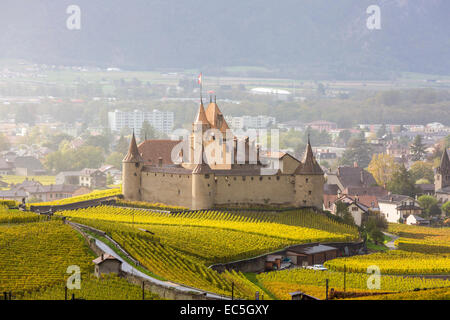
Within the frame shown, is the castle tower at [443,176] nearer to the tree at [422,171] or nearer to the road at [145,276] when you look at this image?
the tree at [422,171]

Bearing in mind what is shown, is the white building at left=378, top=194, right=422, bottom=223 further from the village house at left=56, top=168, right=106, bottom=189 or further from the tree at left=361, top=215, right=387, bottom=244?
the village house at left=56, top=168, right=106, bottom=189

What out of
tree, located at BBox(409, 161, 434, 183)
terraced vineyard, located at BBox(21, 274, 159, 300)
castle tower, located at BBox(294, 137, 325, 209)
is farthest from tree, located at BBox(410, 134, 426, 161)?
terraced vineyard, located at BBox(21, 274, 159, 300)

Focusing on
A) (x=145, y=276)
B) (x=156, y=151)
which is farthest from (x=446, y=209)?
(x=145, y=276)

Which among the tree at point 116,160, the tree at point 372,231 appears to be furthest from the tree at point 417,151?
the tree at point 372,231

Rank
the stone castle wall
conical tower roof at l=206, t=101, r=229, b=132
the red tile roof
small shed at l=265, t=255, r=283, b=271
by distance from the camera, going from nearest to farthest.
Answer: small shed at l=265, t=255, r=283, b=271 → the stone castle wall → conical tower roof at l=206, t=101, r=229, b=132 → the red tile roof

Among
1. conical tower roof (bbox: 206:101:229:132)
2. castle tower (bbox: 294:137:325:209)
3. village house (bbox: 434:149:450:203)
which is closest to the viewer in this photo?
castle tower (bbox: 294:137:325:209)

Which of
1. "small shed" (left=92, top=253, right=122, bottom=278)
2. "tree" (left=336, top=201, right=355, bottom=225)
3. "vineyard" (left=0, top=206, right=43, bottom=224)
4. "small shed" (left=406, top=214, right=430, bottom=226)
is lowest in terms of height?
"small shed" (left=406, top=214, right=430, bottom=226)
